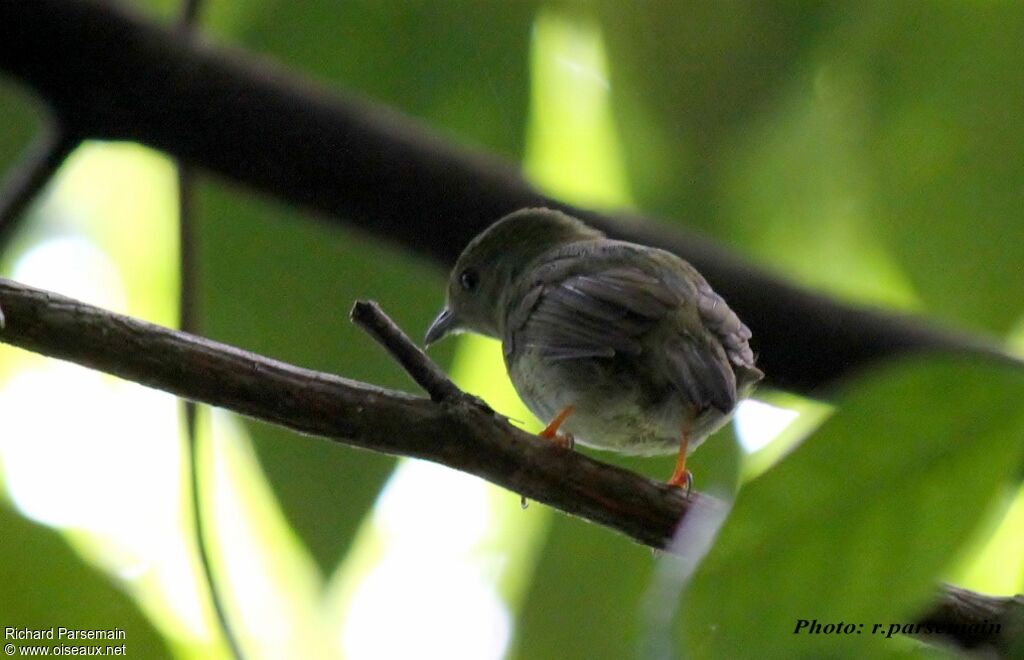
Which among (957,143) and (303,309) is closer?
(957,143)

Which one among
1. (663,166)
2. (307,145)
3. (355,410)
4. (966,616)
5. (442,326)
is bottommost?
(966,616)

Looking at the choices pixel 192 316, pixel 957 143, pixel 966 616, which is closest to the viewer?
pixel 966 616

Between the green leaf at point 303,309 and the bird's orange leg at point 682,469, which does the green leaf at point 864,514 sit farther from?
the green leaf at point 303,309

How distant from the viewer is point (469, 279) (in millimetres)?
3521

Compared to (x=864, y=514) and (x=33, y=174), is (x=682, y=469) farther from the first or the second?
(x=864, y=514)

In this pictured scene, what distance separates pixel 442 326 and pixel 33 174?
4.05ft

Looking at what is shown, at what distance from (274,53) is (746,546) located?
289 cm

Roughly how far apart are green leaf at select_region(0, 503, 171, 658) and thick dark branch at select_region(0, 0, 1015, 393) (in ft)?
3.29

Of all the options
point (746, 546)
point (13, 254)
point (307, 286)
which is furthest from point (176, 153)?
point (746, 546)

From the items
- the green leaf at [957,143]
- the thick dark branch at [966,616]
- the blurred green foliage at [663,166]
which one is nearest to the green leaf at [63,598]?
the blurred green foliage at [663,166]

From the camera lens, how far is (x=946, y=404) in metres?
0.82

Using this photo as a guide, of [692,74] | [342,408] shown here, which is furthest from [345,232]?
[342,408]

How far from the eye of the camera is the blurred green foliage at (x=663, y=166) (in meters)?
3.07

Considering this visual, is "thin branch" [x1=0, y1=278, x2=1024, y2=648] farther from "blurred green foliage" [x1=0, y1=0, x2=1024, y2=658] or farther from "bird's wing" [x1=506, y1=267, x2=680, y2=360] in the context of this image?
"bird's wing" [x1=506, y1=267, x2=680, y2=360]
